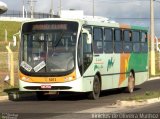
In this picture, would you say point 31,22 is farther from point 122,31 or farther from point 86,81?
point 122,31

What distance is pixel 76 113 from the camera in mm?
16250

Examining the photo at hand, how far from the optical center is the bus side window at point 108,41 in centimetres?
2286

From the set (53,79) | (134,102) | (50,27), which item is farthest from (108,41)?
(134,102)

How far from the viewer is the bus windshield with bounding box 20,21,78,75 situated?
67.1 ft

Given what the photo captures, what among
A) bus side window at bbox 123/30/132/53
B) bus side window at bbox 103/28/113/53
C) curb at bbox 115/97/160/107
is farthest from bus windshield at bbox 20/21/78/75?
bus side window at bbox 123/30/132/53

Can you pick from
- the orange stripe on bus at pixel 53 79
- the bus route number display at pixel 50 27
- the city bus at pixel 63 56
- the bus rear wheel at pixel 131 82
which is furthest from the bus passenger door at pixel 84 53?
the bus rear wheel at pixel 131 82

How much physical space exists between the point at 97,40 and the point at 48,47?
7.65ft

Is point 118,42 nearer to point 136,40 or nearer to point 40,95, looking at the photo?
point 136,40

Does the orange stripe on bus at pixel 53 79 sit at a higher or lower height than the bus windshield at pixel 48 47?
lower

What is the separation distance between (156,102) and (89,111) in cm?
396

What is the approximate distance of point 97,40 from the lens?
22109mm

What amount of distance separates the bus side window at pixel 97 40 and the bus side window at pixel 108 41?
400mm

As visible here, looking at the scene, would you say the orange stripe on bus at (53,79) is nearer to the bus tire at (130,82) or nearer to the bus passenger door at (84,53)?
the bus passenger door at (84,53)

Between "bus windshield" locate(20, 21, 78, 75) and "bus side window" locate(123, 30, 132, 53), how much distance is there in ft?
16.0
